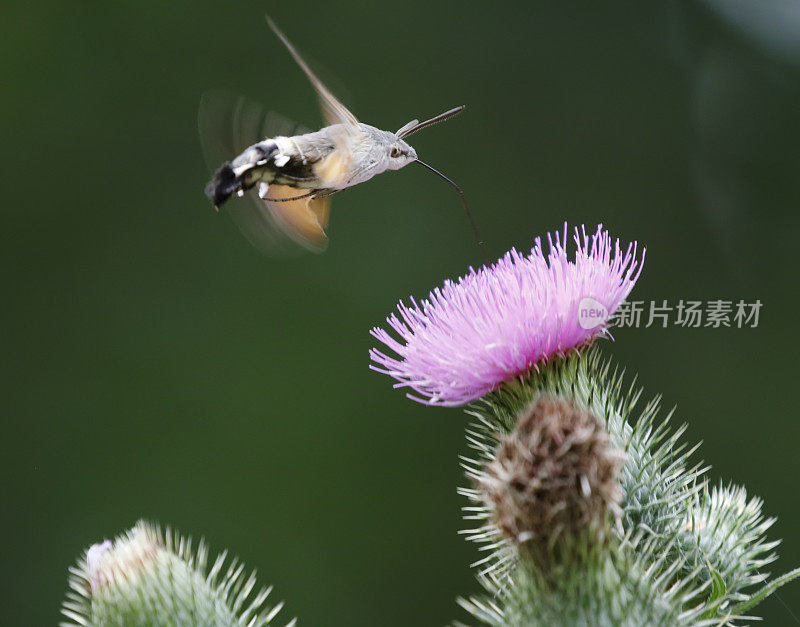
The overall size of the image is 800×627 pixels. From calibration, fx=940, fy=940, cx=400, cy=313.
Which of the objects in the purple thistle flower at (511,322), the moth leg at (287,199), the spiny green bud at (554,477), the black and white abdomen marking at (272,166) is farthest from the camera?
the moth leg at (287,199)

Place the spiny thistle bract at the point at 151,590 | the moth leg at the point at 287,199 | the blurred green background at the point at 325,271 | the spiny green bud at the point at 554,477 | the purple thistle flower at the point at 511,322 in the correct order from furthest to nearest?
the blurred green background at the point at 325,271, the moth leg at the point at 287,199, the purple thistle flower at the point at 511,322, the spiny thistle bract at the point at 151,590, the spiny green bud at the point at 554,477

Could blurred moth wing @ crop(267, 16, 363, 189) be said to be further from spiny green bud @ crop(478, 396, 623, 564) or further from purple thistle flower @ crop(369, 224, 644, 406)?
spiny green bud @ crop(478, 396, 623, 564)

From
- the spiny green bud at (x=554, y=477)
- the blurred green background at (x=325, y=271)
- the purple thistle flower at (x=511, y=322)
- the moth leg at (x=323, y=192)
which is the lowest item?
the spiny green bud at (x=554, y=477)

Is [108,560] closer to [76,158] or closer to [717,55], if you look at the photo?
[76,158]

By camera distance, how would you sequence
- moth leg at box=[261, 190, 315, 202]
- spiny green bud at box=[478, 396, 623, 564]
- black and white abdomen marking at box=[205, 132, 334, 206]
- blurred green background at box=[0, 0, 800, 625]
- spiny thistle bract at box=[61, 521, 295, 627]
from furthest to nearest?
blurred green background at box=[0, 0, 800, 625], moth leg at box=[261, 190, 315, 202], black and white abdomen marking at box=[205, 132, 334, 206], spiny thistle bract at box=[61, 521, 295, 627], spiny green bud at box=[478, 396, 623, 564]

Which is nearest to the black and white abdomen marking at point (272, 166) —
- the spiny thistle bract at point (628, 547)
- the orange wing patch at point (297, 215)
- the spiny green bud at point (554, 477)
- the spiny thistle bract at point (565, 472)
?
the orange wing patch at point (297, 215)
